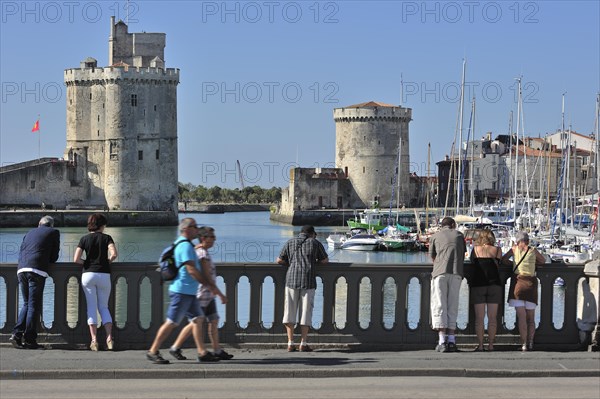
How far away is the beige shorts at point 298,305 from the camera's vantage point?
37.9ft

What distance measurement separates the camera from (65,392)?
9.75 metres

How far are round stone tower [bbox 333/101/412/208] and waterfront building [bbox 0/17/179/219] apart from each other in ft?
72.8

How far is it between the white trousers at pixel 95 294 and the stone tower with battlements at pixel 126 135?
80.4 meters

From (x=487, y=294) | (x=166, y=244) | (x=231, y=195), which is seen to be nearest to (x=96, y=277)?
(x=487, y=294)

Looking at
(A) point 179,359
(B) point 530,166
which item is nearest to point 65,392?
(A) point 179,359

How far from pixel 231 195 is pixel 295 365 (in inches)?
6952

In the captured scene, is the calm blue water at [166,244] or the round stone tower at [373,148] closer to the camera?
the calm blue water at [166,244]

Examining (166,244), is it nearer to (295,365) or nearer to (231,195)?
(295,365)

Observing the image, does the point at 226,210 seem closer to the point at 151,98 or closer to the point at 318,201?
the point at 318,201

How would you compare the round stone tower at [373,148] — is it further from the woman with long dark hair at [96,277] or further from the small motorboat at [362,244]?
the woman with long dark hair at [96,277]

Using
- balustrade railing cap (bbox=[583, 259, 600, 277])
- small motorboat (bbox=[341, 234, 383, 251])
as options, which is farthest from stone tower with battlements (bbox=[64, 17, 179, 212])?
balustrade railing cap (bbox=[583, 259, 600, 277])

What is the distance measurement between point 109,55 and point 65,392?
93.6 metres

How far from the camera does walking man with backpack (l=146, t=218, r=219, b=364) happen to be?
35.0ft

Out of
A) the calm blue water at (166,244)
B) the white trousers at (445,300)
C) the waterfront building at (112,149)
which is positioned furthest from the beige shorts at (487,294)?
the waterfront building at (112,149)
